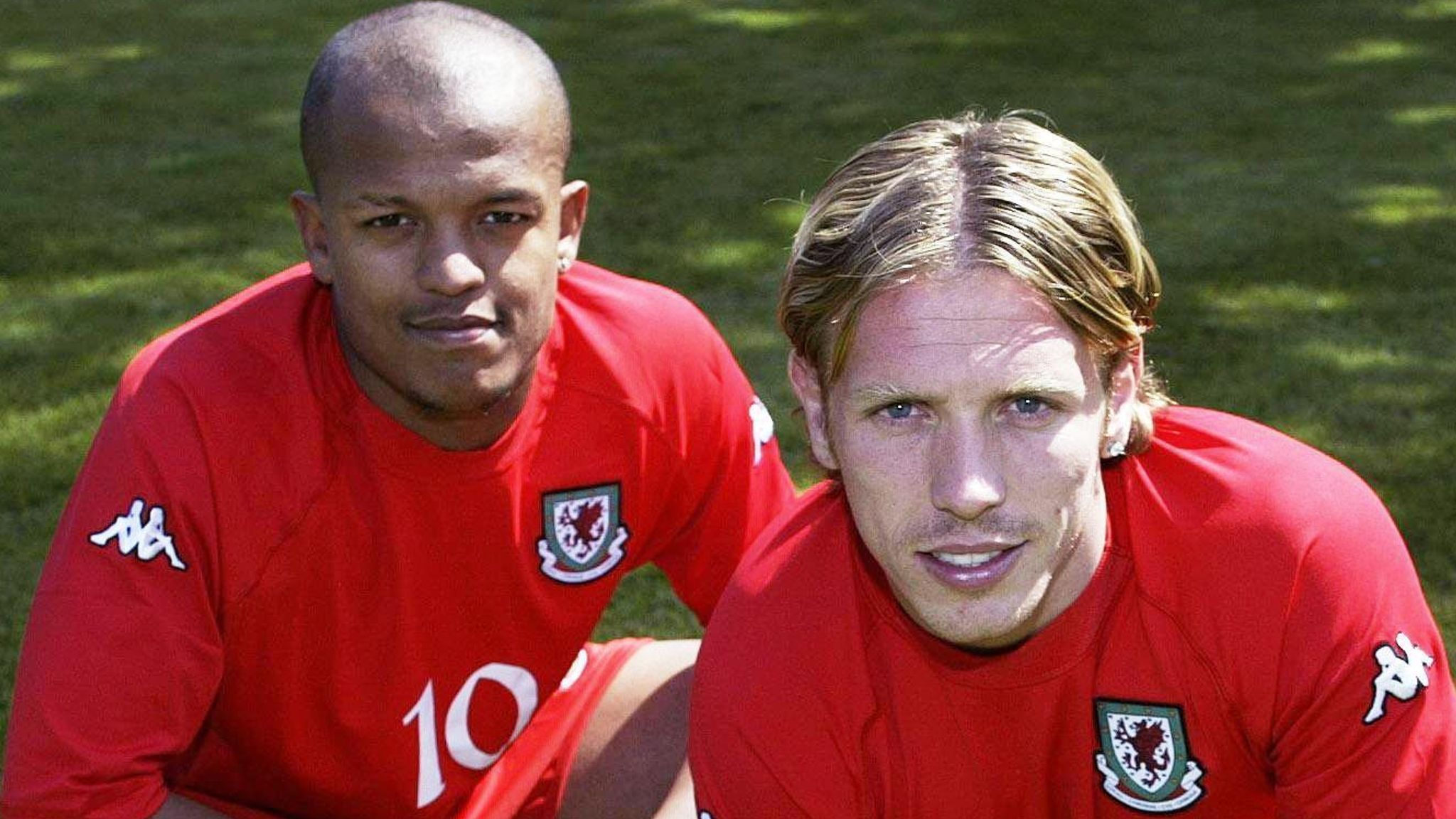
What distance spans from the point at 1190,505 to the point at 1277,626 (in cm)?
20

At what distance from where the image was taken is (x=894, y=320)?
8.00 feet

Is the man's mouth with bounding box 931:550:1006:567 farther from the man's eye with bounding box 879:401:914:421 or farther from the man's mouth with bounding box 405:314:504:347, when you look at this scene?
the man's mouth with bounding box 405:314:504:347

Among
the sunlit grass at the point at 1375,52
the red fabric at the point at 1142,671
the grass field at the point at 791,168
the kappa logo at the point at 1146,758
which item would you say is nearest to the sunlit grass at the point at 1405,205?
the grass field at the point at 791,168

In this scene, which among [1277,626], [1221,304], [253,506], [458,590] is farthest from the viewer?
[1221,304]

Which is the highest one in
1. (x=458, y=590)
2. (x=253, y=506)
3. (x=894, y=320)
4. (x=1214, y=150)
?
(x=894, y=320)

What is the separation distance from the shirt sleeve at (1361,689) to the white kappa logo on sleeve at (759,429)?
3.75 feet

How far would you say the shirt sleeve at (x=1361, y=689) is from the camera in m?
2.37

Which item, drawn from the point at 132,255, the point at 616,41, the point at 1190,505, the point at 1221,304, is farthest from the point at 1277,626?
the point at 616,41

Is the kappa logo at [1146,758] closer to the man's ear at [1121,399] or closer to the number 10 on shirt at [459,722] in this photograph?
the man's ear at [1121,399]

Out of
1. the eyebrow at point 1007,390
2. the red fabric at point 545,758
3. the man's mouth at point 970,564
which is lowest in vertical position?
the red fabric at point 545,758

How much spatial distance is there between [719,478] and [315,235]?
781 mm

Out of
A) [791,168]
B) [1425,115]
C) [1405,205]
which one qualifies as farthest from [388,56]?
[1425,115]

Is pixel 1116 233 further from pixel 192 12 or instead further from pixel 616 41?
pixel 192 12

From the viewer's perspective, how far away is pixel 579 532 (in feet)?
10.4
